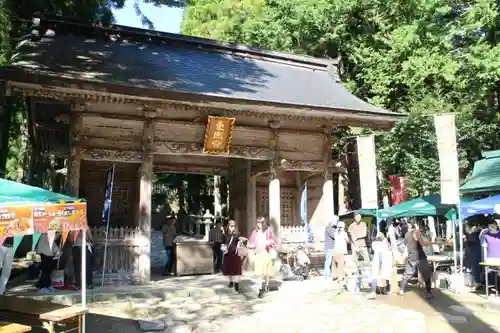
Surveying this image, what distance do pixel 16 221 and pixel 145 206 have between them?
6041mm

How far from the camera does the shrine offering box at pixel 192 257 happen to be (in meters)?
12.0

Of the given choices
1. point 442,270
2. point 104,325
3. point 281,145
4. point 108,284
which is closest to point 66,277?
point 108,284

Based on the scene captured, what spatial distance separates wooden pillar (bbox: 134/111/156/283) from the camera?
1042 cm

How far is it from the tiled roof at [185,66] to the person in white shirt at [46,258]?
11.3ft

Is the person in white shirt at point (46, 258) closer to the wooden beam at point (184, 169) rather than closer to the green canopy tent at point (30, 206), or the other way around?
the green canopy tent at point (30, 206)

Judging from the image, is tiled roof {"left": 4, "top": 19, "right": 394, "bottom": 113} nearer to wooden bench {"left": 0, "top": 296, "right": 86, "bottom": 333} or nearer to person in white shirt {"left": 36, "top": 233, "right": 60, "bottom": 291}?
person in white shirt {"left": 36, "top": 233, "right": 60, "bottom": 291}

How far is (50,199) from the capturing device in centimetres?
516

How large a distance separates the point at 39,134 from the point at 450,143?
11836mm

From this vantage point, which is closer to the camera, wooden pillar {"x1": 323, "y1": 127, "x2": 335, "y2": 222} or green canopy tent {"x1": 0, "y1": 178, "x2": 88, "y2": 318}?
green canopy tent {"x1": 0, "y1": 178, "x2": 88, "y2": 318}

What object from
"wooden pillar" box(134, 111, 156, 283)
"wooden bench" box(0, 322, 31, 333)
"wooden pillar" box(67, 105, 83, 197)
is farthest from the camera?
"wooden pillar" box(134, 111, 156, 283)

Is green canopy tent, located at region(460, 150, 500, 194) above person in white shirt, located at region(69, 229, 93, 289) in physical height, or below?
above

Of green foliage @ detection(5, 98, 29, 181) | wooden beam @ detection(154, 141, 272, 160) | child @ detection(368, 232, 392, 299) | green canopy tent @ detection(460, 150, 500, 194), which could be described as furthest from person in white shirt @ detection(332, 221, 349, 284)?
green foliage @ detection(5, 98, 29, 181)

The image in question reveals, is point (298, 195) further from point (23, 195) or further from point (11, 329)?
point (11, 329)

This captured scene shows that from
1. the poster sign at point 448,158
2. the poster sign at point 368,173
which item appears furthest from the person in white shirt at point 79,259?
the poster sign at point 448,158
